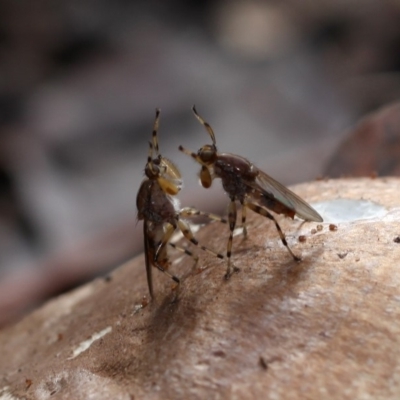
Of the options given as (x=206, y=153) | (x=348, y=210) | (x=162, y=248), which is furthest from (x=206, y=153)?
(x=348, y=210)

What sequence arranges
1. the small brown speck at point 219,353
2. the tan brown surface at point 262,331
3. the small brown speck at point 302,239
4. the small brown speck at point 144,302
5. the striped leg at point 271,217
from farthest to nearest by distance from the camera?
1. the small brown speck at point 144,302
2. the small brown speck at point 302,239
3. the striped leg at point 271,217
4. the small brown speck at point 219,353
5. the tan brown surface at point 262,331

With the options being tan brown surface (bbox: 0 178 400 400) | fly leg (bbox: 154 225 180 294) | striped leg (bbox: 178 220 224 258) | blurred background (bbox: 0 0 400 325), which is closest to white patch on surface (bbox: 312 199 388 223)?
tan brown surface (bbox: 0 178 400 400)

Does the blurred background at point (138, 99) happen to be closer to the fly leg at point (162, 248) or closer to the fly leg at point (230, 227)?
the fly leg at point (162, 248)

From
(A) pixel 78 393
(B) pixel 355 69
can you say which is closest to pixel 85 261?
(A) pixel 78 393

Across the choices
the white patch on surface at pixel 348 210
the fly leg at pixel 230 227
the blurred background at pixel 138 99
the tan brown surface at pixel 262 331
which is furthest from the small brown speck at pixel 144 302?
the blurred background at pixel 138 99

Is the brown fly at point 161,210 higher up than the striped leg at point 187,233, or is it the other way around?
the brown fly at point 161,210

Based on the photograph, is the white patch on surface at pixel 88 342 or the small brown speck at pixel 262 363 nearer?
the small brown speck at pixel 262 363

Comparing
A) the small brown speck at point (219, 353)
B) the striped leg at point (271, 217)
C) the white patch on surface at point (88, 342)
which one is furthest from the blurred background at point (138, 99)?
the small brown speck at point (219, 353)

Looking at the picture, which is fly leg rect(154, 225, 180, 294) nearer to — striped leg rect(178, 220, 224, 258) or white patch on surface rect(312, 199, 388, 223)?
striped leg rect(178, 220, 224, 258)

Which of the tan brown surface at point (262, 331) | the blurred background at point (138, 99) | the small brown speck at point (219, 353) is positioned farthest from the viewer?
the blurred background at point (138, 99)
